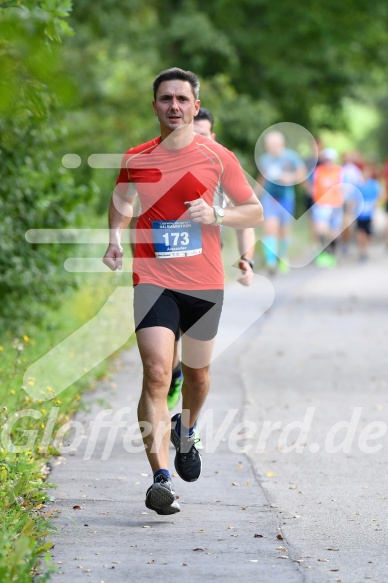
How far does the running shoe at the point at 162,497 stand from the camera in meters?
5.88

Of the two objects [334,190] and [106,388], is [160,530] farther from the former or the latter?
[334,190]

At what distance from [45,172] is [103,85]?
14.4m

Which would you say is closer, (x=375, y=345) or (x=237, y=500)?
(x=237, y=500)

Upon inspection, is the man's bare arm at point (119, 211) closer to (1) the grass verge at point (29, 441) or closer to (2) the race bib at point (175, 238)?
(2) the race bib at point (175, 238)

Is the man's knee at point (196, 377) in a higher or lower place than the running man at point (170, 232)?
lower

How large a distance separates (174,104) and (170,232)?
0.59 metres

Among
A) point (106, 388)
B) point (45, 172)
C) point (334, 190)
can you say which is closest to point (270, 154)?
point (334, 190)

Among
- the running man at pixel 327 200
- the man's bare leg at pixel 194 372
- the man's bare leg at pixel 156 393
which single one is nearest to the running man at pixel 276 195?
the running man at pixel 327 200

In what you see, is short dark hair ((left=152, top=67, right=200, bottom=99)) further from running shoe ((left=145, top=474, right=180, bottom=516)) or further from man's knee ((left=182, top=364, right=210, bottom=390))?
running shoe ((left=145, top=474, right=180, bottom=516))

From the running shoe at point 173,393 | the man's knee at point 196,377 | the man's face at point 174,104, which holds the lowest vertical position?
the man's knee at point 196,377

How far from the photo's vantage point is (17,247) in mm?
10680

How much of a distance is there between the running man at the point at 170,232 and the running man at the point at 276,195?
13.6 metres

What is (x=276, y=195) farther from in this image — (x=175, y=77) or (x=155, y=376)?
(x=155, y=376)

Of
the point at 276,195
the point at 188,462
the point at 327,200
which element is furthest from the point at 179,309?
the point at 327,200
